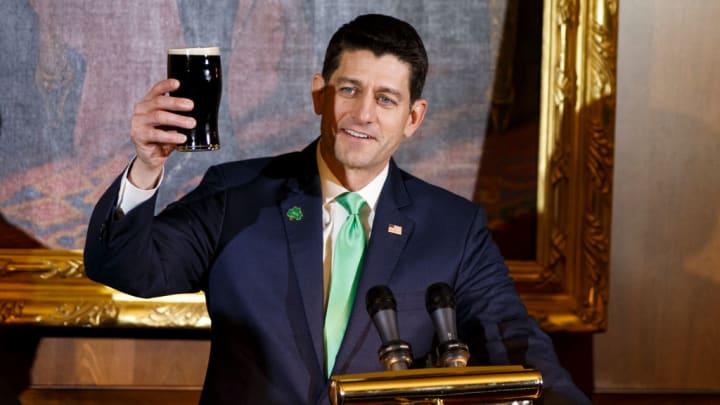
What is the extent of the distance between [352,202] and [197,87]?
0.63 meters

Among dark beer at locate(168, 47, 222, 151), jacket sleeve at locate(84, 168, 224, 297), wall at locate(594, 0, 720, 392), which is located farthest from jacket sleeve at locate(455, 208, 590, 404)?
wall at locate(594, 0, 720, 392)

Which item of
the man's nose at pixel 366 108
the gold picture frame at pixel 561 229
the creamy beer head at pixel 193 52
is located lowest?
the gold picture frame at pixel 561 229

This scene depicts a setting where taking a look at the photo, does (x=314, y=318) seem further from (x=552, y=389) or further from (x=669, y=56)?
(x=669, y=56)

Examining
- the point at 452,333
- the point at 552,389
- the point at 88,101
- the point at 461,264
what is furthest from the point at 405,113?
the point at 88,101

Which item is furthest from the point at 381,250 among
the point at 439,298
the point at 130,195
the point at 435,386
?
the point at 435,386

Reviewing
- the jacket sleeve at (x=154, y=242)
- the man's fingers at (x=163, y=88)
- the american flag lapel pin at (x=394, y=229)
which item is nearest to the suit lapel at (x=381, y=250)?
the american flag lapel pin at (x=394, y=229)

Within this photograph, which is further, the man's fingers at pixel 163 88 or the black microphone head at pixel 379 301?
the man's fingers at pixel 163 88

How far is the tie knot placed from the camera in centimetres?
280

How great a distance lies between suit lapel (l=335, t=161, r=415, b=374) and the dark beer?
0.56 m

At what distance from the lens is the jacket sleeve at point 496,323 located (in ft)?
7.80

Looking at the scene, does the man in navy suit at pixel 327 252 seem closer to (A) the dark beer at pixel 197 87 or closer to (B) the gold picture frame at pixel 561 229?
(A) the dark beer at pixel 197 87

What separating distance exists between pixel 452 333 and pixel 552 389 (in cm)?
56

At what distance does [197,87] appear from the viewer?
2320 millimetres

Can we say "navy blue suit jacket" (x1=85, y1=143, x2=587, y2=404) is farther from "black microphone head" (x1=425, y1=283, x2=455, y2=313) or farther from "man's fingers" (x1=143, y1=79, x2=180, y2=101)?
"black microphone head" (x1=425, y1=283, x2=455, y2=313)
